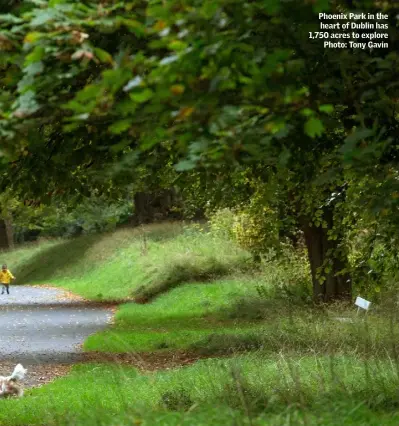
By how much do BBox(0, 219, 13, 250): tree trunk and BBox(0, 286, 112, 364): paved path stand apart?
2485cm

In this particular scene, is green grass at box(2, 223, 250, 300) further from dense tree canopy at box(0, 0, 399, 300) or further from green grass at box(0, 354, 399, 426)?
dense tree canopy at box(0, 0, 399, 300)

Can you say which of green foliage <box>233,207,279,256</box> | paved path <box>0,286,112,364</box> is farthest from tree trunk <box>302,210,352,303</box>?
paved path <box>0,286,112,364</box>

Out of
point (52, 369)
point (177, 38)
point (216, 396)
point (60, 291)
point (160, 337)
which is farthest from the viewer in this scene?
point (60, 291)

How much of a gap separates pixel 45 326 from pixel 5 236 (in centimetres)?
4128

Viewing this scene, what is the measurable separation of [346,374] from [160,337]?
10580mm

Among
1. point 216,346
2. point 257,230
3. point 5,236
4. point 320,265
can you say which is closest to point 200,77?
point 216,346

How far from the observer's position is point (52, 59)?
6.45m

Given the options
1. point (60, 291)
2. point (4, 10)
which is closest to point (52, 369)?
point (4, 10)

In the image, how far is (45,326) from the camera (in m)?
26.2

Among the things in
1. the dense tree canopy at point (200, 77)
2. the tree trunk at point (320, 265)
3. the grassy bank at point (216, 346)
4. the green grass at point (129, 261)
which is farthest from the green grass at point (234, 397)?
the green grass at point (129, 261)

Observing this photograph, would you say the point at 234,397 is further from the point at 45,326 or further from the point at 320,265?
the point at 45,326

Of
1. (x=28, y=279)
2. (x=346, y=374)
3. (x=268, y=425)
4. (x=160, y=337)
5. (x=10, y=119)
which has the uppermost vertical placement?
(x=10, y=119)

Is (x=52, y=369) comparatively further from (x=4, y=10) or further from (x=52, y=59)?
(x=52, y=59)

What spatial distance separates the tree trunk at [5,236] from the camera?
213 feet
